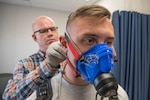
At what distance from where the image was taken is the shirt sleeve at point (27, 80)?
105 cm

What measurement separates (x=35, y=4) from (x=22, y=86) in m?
3.12

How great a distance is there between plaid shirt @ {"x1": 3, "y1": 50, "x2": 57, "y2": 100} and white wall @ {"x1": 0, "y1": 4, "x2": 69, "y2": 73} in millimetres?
2544

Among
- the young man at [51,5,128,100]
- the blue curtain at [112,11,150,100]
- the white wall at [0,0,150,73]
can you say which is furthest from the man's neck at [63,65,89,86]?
the white wall at [0,0,150,73]

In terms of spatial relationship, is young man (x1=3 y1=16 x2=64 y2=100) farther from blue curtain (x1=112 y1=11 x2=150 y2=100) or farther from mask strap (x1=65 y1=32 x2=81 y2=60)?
blue curtain (x1=112 y1=11 x2=150 y2=100)

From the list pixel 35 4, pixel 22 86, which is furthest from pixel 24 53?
pixel 22 86

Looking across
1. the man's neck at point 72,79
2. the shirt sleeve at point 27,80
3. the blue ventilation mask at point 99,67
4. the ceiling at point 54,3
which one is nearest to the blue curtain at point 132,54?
the ceiling at point 54,3

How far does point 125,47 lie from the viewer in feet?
8.98

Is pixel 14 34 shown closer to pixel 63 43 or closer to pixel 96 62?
pixel 63 43

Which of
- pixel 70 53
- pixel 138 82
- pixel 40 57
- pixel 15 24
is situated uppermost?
pixel 15 24

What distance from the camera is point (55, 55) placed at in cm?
97

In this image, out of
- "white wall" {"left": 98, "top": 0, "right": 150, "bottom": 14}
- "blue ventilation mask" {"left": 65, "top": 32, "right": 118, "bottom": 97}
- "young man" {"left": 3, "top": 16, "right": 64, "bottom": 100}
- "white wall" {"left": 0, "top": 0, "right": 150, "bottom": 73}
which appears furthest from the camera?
"white wall" {"left": 0, "top": 0, "right": 150, "bottom": 73}

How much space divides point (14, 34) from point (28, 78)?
10.1ft

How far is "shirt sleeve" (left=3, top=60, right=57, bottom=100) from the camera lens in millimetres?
1047

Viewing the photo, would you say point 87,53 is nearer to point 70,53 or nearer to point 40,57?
point 70,53
